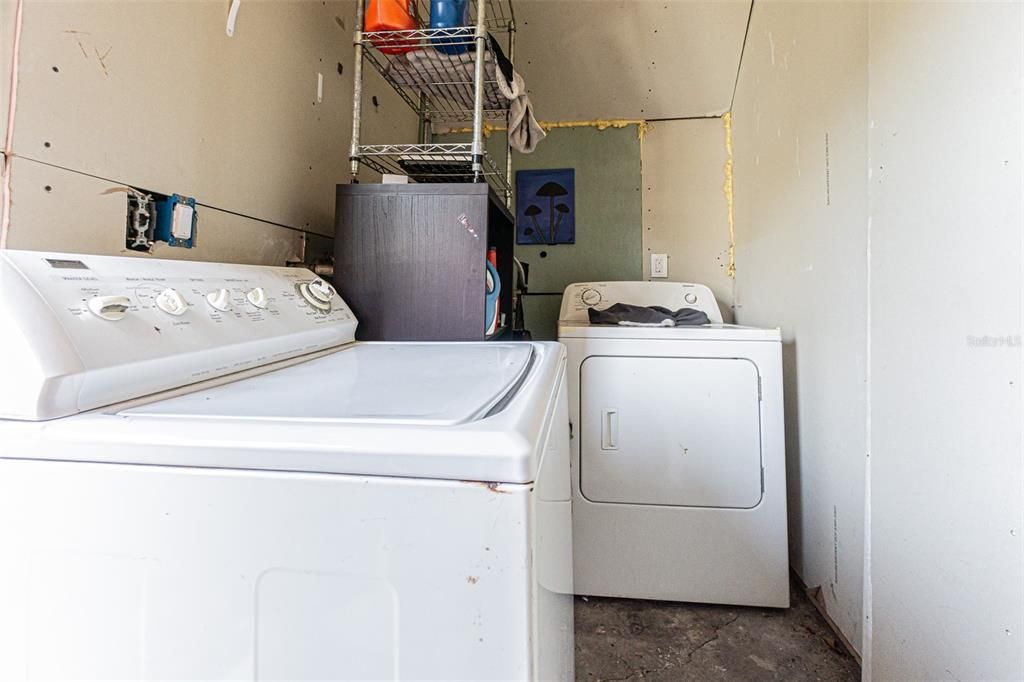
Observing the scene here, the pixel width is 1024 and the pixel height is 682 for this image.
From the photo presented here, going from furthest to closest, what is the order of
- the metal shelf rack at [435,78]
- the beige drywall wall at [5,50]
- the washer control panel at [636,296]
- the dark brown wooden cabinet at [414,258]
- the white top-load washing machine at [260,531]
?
the washer control panel at [636,296] < the metal shelf rack at [435,78] < the dark brown wooden cabinet at [414,258] < the beige drywall wall at [5,50] < the white top-load washing machine at [260,531]

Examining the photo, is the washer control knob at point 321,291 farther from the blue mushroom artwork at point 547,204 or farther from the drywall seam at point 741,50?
the drywall seam at point 741,50

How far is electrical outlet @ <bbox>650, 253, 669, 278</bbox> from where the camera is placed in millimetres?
2359

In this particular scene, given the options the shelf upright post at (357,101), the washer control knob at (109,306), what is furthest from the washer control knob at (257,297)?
the shelf upright post at (357,101)

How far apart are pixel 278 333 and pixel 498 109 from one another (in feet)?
4.19

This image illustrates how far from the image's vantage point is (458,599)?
376 mm

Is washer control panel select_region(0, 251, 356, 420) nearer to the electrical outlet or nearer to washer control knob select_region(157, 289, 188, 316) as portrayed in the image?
washer control knob select_region(157, 289, 188, 316)

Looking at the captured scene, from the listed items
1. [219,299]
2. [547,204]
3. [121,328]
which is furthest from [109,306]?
[547,204]

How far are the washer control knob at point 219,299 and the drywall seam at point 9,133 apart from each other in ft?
0.85

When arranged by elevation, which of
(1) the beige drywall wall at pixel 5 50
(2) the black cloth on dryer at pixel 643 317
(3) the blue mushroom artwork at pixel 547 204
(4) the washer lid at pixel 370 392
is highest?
(3) the blue mushroom artwork at pixel 547 204

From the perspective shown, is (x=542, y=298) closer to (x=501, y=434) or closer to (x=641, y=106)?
(x=641, y=106)

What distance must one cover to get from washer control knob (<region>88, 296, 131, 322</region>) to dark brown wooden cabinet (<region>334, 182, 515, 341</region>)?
1.98 feet

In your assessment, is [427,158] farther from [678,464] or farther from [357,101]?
[678,464]

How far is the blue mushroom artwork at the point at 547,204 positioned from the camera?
2.41 meters

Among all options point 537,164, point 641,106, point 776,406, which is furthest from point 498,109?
point 776,406
